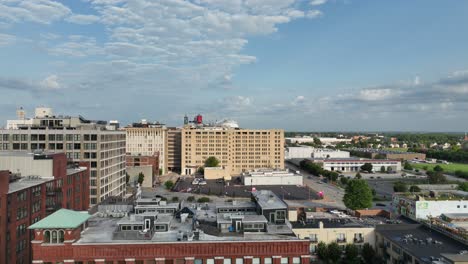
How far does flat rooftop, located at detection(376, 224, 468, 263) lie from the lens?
135ft

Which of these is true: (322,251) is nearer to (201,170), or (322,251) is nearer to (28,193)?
(28,193)

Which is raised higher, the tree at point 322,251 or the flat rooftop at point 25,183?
the flat rooftop at point 25,183

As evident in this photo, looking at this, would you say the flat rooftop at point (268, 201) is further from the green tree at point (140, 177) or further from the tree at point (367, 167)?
the tree at point (367, 167)

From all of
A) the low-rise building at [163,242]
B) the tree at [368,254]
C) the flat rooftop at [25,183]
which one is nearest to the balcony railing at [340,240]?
the tree at [368,254]

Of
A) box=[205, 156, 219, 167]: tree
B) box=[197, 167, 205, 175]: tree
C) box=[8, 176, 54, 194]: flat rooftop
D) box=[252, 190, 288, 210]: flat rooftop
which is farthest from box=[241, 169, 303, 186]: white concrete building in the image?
box=[8, 176, 54, 194]: flat rooftop

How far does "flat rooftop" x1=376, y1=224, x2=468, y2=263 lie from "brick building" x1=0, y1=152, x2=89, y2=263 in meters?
42.6

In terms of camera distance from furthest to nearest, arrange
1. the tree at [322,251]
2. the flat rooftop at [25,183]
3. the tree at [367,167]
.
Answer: the tree at [367,167] → the tree at [322,251] → the flat rooftop at [25,183]

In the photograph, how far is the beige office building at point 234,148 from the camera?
150750mm

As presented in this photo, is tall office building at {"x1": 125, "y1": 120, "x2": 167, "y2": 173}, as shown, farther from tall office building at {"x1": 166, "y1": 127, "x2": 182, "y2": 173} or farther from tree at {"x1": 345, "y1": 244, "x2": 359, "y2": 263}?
tree at {"x1": 345, "y1": 244, "x2": 359, "y2": 263}

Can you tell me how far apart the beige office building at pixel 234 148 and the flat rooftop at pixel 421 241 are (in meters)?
100

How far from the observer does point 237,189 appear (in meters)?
113

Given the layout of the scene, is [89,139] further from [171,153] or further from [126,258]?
[171,153]

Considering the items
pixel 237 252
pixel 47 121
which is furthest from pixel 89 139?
pixel 237 252

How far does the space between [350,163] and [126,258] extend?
5707 inches
